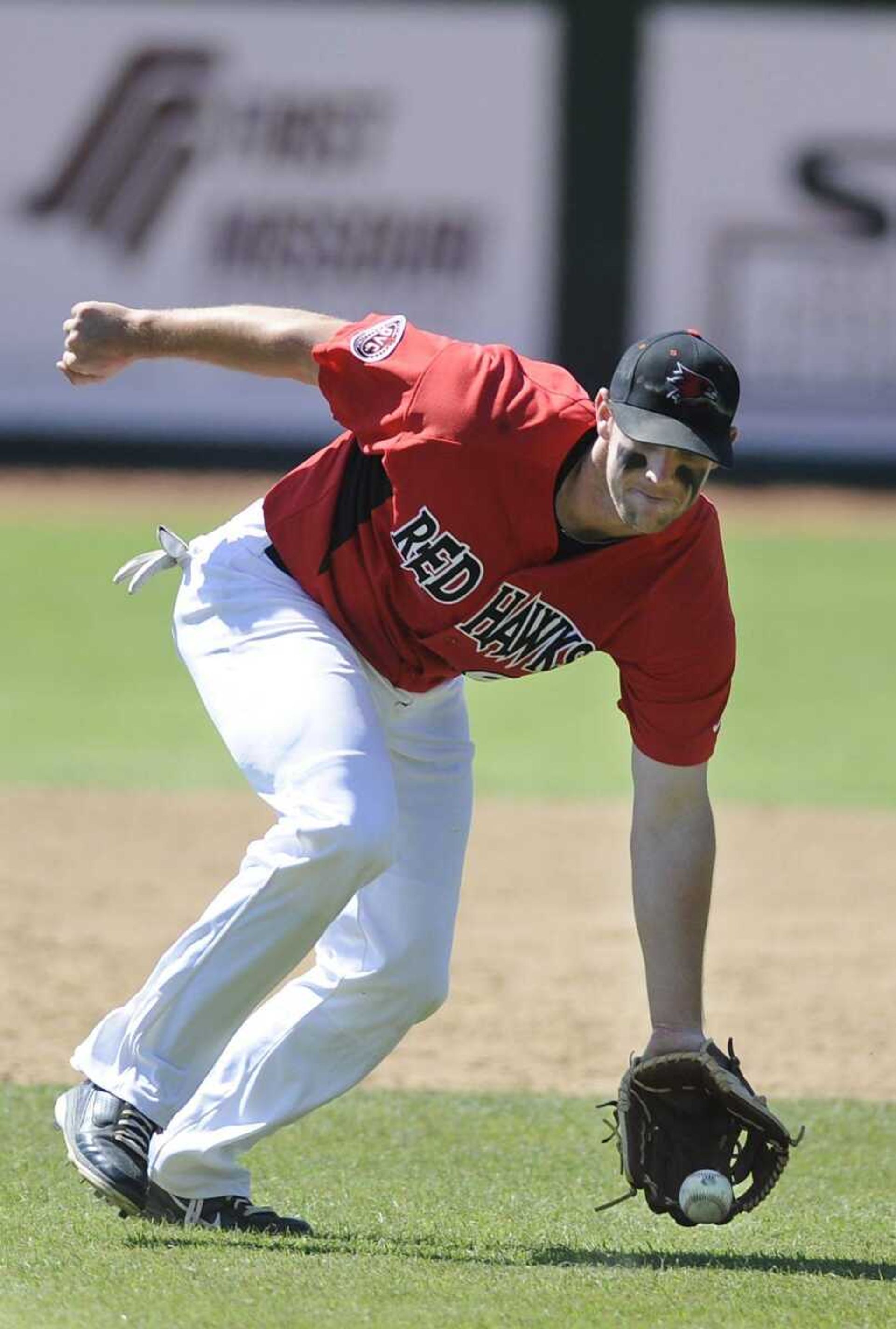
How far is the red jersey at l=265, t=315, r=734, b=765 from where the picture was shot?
13.1ft

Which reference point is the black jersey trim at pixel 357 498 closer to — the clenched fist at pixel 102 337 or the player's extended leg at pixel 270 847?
the player's extended leg at pixel 270 847

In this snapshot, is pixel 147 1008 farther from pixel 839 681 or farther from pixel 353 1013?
pixel 839 681

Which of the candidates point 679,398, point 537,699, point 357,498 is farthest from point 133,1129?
point 537,699

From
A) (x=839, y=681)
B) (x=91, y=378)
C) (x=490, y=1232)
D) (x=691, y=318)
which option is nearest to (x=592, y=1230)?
(x=490, y=1232)

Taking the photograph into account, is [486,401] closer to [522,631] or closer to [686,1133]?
[522,631]

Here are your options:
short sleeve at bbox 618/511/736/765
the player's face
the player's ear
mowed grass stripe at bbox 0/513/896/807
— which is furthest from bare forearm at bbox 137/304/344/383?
mowed grass stripe at bbox 0/513/896/807

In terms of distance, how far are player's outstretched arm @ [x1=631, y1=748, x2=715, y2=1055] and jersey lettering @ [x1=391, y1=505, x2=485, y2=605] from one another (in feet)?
1.57

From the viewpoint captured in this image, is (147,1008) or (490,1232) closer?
(147,1008)

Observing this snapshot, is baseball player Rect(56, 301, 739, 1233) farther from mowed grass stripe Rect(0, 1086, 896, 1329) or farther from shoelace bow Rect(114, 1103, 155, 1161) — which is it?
mowed grass stripe Rect(0, 1086, 896, 1329)

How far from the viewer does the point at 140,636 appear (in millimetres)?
13883

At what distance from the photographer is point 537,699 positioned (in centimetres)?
1260

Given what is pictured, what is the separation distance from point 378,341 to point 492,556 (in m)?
0.51

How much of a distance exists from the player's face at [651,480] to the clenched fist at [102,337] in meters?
1.08

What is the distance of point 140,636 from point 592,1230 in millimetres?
9959
